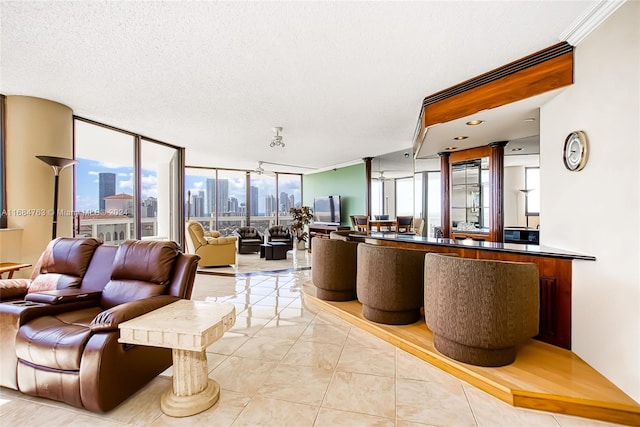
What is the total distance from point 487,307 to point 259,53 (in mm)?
2780

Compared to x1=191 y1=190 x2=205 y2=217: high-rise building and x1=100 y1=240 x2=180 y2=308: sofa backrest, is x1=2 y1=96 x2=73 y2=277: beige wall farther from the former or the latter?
x1=191 y1=190 x2=205 y2=217: high-rise building

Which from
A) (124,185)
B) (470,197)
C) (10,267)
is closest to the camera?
(10,267)

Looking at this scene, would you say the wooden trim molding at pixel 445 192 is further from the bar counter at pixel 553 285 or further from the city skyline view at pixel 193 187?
the city skyline view at pixel 193 187

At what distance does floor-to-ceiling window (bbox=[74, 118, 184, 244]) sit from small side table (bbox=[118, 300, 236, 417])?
377 cm

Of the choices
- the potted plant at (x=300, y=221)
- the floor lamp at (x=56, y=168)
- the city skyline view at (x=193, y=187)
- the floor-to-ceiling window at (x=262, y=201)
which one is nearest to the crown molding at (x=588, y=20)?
the floor lamp at (x=56, y=168)

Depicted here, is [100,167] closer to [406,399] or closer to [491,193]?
[406,399]

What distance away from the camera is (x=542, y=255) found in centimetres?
251

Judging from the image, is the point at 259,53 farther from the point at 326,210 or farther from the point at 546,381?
the point at 326,210

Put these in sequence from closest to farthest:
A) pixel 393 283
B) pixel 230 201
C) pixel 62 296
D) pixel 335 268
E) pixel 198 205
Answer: pixel 62 296, pixel 393 283, pixel 335 268, pixel 198 205, pixel 230 201

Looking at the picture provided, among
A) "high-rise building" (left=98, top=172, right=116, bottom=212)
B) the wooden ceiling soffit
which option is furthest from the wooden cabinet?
"high-rise building" (left=98, top=172, right=116, bottom=212)

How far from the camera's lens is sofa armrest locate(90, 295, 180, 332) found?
1.82 metres

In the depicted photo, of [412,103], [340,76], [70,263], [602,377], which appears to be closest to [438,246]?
[602,377]

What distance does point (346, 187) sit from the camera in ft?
29.4

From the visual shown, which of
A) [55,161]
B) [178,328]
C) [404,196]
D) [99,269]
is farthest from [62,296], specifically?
[404,196]
